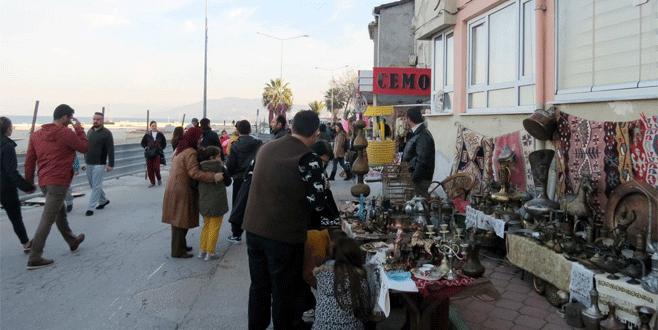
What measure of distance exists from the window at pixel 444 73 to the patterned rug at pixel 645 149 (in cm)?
473

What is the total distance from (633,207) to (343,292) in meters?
2.92

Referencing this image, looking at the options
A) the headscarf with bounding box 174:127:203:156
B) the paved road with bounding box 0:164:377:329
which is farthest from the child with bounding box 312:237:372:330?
the headscarf with bounding box 174:127:203:156

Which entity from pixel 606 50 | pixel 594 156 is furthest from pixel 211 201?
pixel 606 50

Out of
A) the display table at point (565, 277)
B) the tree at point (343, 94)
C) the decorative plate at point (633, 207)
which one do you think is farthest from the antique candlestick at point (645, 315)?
the tree at point (343, 94)

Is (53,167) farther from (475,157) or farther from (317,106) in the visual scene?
(317,106)

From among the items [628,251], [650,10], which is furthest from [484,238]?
[650,10]

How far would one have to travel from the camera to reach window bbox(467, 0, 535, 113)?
21.7 ft

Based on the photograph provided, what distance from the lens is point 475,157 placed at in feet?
25.3

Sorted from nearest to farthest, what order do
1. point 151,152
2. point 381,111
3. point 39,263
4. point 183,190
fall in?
point 39,263 → point 183,190 → point 151,152 → point 381,111

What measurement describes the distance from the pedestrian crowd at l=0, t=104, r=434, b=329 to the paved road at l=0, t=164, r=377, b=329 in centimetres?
32

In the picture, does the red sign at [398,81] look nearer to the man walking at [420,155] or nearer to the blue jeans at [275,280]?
the man walking at [420,155]

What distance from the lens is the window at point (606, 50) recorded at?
15.0 feet

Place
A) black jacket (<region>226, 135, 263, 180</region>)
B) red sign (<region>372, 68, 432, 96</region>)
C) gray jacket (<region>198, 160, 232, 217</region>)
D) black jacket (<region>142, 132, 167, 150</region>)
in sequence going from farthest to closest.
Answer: red sign (<region>372, 68, 432, 96</region>) → black jacket (<region>142, 132, 167, 150</region>) → black jacket (<region>226, 135, 263, 180</region>) → gray jacket (<region>198, 160, 232, 217</region>)

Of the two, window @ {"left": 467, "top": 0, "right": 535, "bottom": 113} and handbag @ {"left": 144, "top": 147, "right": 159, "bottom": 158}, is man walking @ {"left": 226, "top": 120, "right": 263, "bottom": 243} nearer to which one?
window @ {"left": 467, "top": 0, "right": 535, "bottom": 113}
